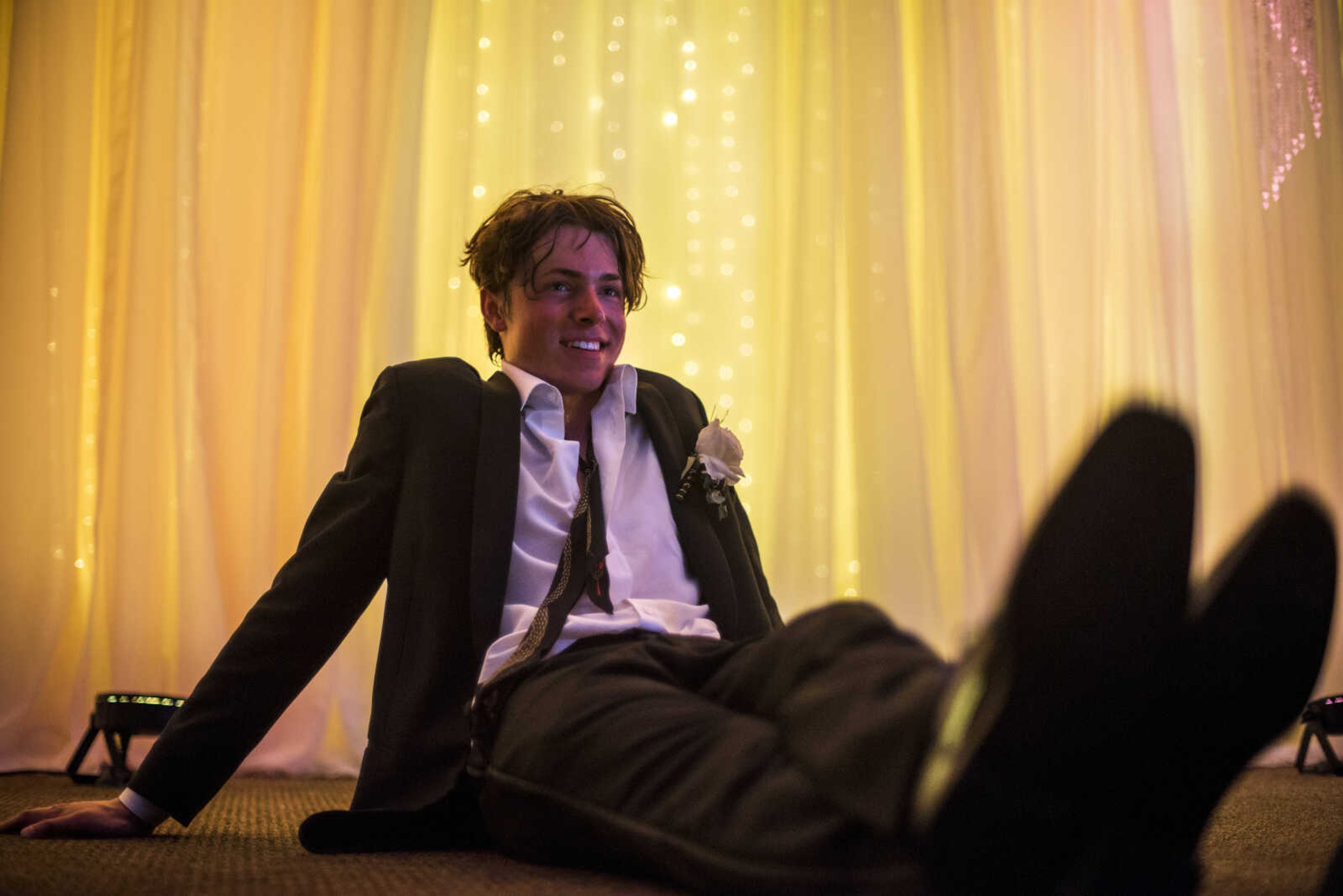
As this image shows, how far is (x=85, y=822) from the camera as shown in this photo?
1.05 m

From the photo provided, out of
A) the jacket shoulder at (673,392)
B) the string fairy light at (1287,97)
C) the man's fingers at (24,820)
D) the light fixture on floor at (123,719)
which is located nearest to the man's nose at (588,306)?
the jacket shoulder at (673,392)

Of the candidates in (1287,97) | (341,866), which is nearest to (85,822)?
(341,866)

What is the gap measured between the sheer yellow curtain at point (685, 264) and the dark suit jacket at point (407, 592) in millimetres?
1108

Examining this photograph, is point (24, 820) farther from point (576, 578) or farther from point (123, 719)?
point (123, 719)

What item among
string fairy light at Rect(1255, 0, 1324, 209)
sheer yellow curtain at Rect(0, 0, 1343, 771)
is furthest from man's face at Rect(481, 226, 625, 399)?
string fairy light at Rect(1255, 0, 1324, 209)

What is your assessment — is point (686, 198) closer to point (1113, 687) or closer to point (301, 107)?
point (301, 107)

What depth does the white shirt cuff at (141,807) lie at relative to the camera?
1.07 meters

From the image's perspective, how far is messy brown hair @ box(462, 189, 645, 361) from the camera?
4.51ft

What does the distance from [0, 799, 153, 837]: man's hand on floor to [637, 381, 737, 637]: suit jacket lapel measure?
59cm

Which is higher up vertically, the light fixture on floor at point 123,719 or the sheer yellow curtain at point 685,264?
the sheer yellow curtain at point 685,264

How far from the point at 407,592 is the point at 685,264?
57.2 inches

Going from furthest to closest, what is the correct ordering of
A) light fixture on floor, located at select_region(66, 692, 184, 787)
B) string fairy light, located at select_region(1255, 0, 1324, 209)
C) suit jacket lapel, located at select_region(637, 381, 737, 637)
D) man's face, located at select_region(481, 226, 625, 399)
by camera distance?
string fairy light, located at select_region(1255, 0, 1324, 209) → light fixture on floor, located at select_region(66, 692, 184, 787) → man's face, located at select_region(481, 226, 625, 399) → suit jacket lapel, located at select_region(637, 381, 737, 637)

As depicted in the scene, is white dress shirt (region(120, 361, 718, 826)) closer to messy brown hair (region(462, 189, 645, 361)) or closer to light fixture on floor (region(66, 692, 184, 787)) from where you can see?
messy brown hair (region(462, 189, 645, 361))

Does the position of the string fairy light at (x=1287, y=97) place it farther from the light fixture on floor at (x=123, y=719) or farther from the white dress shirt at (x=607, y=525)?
the light fixture on floor at (x=123, y=719)
